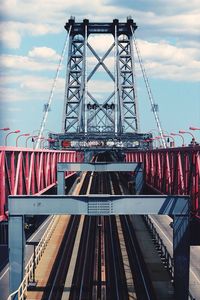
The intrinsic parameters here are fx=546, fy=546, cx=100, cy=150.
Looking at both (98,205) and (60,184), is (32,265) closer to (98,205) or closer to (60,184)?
(98,205)

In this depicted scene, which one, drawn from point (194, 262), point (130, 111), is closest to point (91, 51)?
point (130, 111)

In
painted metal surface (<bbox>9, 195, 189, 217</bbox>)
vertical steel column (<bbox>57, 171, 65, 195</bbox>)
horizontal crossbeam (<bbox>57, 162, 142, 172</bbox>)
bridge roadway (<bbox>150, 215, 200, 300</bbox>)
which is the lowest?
bridge roadway (<bbox>150, 215, 200, 300</bbox>)

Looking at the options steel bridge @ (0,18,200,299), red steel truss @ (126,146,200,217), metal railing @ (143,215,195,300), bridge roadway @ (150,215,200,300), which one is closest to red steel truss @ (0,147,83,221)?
steel bridge @ (0,18,200,299)

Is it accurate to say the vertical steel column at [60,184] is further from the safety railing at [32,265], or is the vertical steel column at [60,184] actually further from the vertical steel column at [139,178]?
the vertical steel column at [139,178]

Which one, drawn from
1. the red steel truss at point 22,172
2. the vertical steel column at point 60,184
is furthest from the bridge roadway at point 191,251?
the red steel truss at point 22,172

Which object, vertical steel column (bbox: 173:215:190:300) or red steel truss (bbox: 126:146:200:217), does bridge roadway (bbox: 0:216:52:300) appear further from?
vertical steel column (bbox: 173:215:190:300)
